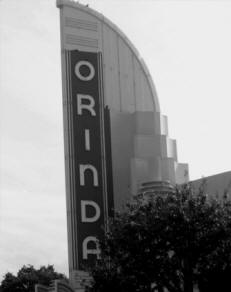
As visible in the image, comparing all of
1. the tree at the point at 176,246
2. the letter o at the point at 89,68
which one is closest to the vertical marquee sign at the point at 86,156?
the letter o at the point at 89,68

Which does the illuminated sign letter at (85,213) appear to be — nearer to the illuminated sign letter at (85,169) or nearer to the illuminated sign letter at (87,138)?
the illuminated sign letter at (85,169)

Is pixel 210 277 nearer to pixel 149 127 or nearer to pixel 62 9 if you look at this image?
pixel 149 127

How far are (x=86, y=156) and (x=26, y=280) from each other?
3518 centimetres

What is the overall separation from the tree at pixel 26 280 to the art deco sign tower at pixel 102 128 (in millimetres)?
31629

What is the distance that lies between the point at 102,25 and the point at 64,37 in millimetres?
3552

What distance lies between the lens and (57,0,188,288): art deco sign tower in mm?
48000

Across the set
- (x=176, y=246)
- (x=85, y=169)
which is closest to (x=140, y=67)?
(x=85, y=169)

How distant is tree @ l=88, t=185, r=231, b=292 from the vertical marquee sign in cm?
1500

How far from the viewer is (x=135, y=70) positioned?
55.2 metres

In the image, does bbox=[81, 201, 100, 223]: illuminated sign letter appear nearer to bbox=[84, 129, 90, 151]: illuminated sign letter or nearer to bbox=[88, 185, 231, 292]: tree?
bbox=[84, 129, 90, 151]: illuminated sign letter

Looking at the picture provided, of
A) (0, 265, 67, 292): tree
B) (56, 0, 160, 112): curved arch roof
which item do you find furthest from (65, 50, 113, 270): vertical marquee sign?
(0, 265, 67, 292): tree

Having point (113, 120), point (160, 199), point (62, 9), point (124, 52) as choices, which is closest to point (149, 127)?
point (113, 120)

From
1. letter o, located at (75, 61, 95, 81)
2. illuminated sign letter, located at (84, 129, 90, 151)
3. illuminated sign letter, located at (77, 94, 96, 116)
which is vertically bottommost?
illuminated sign letter, located at (84, 129, 90, 151)

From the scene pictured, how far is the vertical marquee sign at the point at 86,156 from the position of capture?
155 feet
